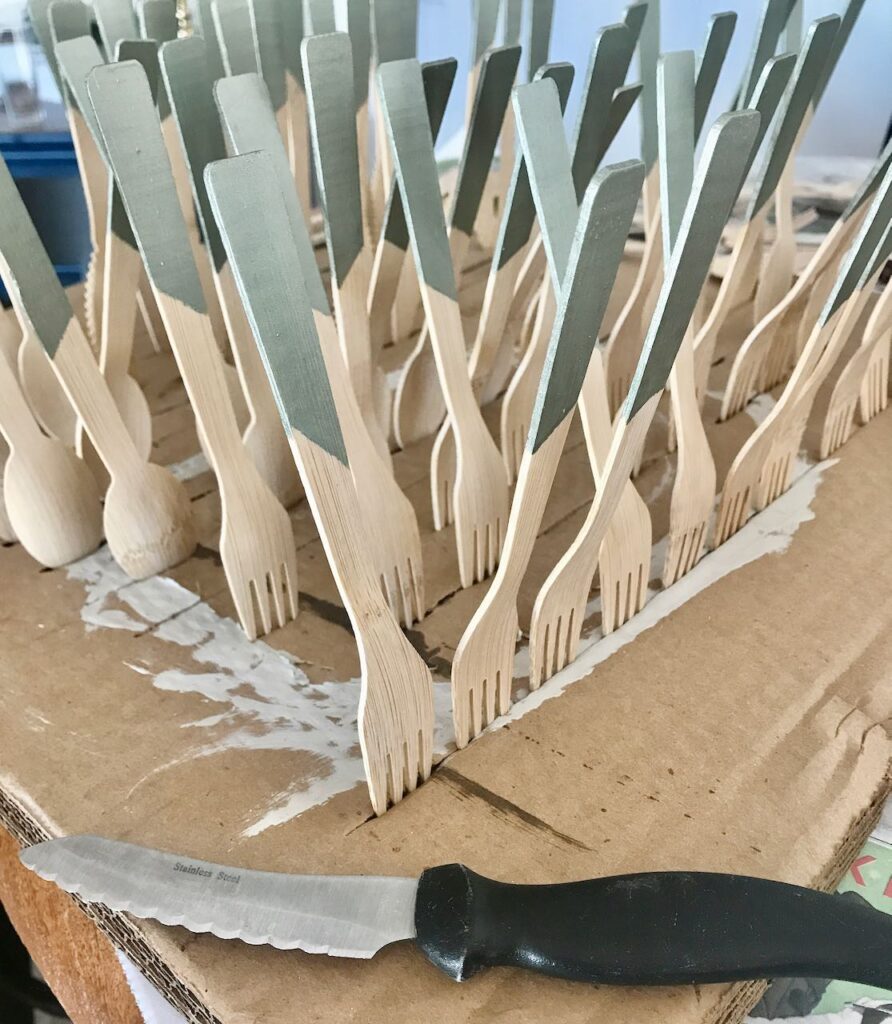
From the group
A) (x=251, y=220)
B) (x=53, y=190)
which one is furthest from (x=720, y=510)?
(x=53, y=190)

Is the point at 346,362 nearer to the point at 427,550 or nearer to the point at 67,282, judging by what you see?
the point at 427,550

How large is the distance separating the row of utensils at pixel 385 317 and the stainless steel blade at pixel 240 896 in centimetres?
5

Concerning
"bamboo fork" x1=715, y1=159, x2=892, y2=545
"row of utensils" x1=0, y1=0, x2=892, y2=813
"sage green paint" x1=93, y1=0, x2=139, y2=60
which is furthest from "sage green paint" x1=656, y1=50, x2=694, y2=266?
"sage green paint" x1=93, y1=0, x2=139, y2=60

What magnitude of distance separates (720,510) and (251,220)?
334 mm

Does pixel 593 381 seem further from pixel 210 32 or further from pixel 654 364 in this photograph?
pixel 210 32

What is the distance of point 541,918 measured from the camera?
0.30 metres

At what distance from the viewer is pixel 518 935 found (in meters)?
0.30

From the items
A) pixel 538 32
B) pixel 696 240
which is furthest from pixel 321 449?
pixel 538 32

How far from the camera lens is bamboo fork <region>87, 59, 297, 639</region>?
34 centimetres

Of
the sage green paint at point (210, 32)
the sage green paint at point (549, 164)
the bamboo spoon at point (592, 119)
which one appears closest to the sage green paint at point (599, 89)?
the bamboo spoon at point (592, 119)

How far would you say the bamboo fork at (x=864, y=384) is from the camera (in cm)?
57

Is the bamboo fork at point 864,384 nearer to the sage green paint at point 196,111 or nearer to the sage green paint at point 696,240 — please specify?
the sage green paint at point 696,240

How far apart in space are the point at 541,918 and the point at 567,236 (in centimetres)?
26

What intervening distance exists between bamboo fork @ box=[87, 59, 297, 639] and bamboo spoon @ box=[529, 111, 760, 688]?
0.45ft
